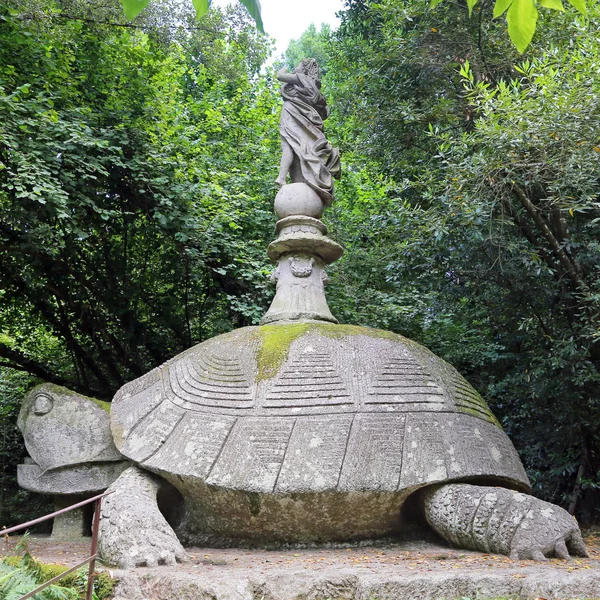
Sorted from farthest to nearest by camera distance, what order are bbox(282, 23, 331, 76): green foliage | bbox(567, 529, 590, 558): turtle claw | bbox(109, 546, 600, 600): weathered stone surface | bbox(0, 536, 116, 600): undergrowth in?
bbox(282, 23, 331, 76): green foliage < bbox(567, 529, 590, 558): turtle claw < bbox(109, 546, 600, 600): weathered stone surface < bbox(0, 536, 116, 600): undergrowth

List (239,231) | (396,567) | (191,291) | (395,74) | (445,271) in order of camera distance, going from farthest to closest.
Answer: (191,291)
(239,231)
(395,74)
(445,271)
(396,567)

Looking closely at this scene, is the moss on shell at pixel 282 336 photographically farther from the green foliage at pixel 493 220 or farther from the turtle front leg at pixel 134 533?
the green foliage at pixel 493 220

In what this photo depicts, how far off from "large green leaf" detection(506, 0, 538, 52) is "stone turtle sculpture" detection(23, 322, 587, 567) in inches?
103

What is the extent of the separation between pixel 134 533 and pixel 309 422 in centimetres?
124

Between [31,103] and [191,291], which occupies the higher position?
[31,103]

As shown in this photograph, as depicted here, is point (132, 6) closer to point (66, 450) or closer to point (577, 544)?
point (577, 544)

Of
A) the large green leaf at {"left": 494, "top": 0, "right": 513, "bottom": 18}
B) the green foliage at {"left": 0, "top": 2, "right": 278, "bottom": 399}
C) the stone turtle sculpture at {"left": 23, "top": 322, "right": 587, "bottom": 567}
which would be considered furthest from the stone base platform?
the green foliage at {"left": 0, "top": 2, "right": 278, "bottom": 399}

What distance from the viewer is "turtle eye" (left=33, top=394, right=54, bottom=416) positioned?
4625 millimetres

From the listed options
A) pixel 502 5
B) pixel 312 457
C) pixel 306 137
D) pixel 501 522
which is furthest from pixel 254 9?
pixel 306 137

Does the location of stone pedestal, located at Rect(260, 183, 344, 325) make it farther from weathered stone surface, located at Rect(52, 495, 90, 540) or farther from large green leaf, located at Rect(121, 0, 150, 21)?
large green leaf, located at Rect(121, 0, 150, 21)

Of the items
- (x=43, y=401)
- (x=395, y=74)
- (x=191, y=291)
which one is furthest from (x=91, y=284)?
(x=395, y=74)

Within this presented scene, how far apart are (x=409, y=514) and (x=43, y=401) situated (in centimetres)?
278

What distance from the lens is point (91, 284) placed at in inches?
353

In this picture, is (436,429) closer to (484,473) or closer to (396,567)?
(484,473)
